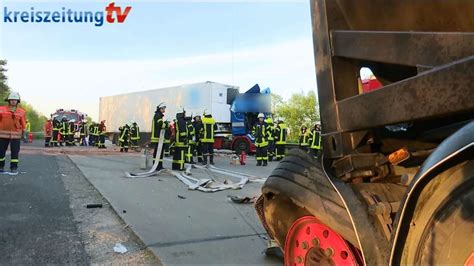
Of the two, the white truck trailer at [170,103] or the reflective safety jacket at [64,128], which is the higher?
the white truck trailer at [170,103]

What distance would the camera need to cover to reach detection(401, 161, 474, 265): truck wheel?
1.44 meters

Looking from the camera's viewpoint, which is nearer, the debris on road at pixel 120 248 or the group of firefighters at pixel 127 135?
the debris on road at pixel 120 248

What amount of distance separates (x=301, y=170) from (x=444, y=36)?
1.03 meters

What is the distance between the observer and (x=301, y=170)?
7.90 ft

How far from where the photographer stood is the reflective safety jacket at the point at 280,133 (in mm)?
16750

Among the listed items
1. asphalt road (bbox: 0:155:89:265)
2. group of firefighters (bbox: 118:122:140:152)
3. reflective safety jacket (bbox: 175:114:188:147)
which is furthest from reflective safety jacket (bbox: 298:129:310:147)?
asphalt road (bbox: 0:155:89:265)

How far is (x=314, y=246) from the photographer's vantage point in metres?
2.41

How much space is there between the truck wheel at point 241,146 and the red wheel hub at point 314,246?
18625 mm

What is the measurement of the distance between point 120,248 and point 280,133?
42.8 ft

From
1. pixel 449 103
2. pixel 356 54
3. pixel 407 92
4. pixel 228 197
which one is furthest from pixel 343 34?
pixel 228 197

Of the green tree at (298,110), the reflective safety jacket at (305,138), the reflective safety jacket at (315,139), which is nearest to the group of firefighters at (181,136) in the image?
the reflective safety jacket at (315,139)

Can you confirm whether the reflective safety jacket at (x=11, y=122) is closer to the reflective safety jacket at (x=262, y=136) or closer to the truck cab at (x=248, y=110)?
the reflective safety jacket at (x=262, y=136)

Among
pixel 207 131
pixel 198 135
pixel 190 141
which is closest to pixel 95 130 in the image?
pixel 198 135

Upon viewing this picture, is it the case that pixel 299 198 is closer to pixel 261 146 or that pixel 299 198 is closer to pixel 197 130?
pixel 261 146
